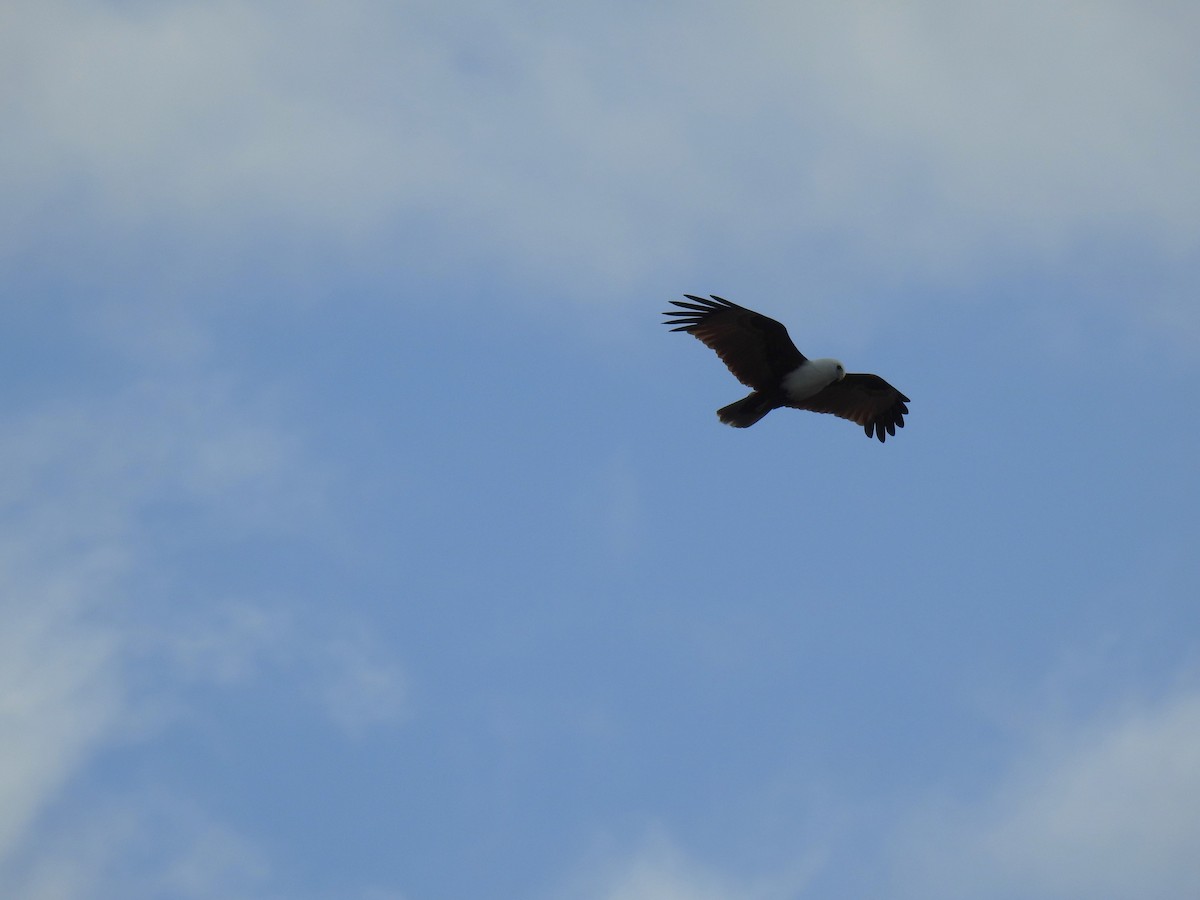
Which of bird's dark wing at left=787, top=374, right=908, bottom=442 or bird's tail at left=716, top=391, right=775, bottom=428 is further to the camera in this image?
bird's dark wing at left=787, top=374, right=908, bottom=442

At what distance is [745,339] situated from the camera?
22.7 m

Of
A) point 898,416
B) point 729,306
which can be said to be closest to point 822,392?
point 898,416

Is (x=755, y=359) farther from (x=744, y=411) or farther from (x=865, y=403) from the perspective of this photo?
(x=865, y=403)

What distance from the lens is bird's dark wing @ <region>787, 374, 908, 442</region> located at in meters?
24.5

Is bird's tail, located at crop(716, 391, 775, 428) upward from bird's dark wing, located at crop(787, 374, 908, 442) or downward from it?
downward

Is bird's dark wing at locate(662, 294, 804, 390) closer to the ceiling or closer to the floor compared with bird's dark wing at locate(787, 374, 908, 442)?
closer to the floor

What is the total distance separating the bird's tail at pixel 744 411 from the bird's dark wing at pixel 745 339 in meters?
0.22

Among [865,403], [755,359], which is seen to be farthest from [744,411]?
[865,403]

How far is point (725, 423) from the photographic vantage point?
74.6 feet

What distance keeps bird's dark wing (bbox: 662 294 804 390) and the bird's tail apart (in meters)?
0.22

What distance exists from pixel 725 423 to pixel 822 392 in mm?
2762

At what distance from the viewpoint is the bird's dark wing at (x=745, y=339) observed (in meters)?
22.4

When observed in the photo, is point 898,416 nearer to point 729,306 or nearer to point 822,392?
point 822,392

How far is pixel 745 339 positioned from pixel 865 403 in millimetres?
3408
